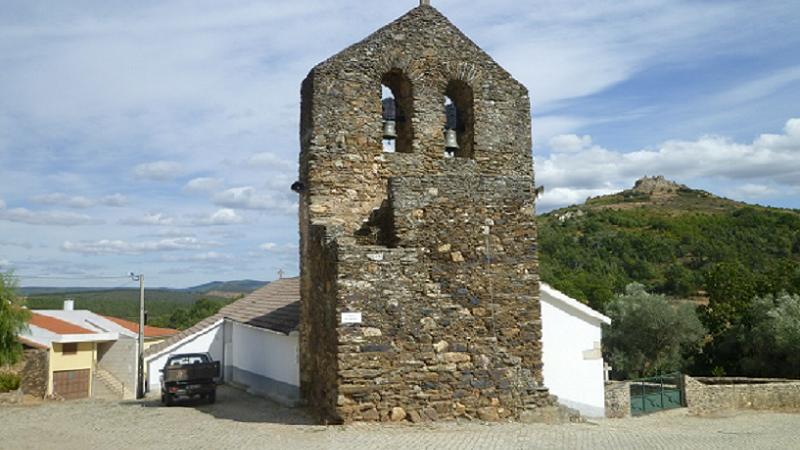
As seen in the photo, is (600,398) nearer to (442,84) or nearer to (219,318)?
(442,84)

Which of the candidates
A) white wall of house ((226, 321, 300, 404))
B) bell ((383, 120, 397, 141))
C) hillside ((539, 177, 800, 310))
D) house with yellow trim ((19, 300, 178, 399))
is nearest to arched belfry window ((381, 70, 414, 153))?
bell ((383, 120, 397, 141))

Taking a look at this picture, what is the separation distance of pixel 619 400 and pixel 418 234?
1048cm

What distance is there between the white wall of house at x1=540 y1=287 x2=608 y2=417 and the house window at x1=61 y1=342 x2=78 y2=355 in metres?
19.9

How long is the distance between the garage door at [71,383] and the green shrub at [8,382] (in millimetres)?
8348

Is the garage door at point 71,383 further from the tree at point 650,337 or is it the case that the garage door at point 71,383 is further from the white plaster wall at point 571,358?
the tree at point 650,337

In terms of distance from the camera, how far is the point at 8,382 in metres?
17.0

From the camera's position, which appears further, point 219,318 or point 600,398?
point 219,318

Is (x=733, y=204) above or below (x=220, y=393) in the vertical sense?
above

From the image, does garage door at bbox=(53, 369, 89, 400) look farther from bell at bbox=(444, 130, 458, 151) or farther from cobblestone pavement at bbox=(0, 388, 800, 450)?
bell at bbox=(444, 130, 458, 151)

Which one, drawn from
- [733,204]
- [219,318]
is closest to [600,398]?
[219,318]

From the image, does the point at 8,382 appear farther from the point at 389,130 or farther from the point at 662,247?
the point at 662,247

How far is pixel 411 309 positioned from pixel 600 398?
778 centimetres

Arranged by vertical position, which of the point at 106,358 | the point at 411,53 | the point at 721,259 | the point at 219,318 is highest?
the point at 411,53

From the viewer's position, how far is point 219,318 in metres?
22.1
